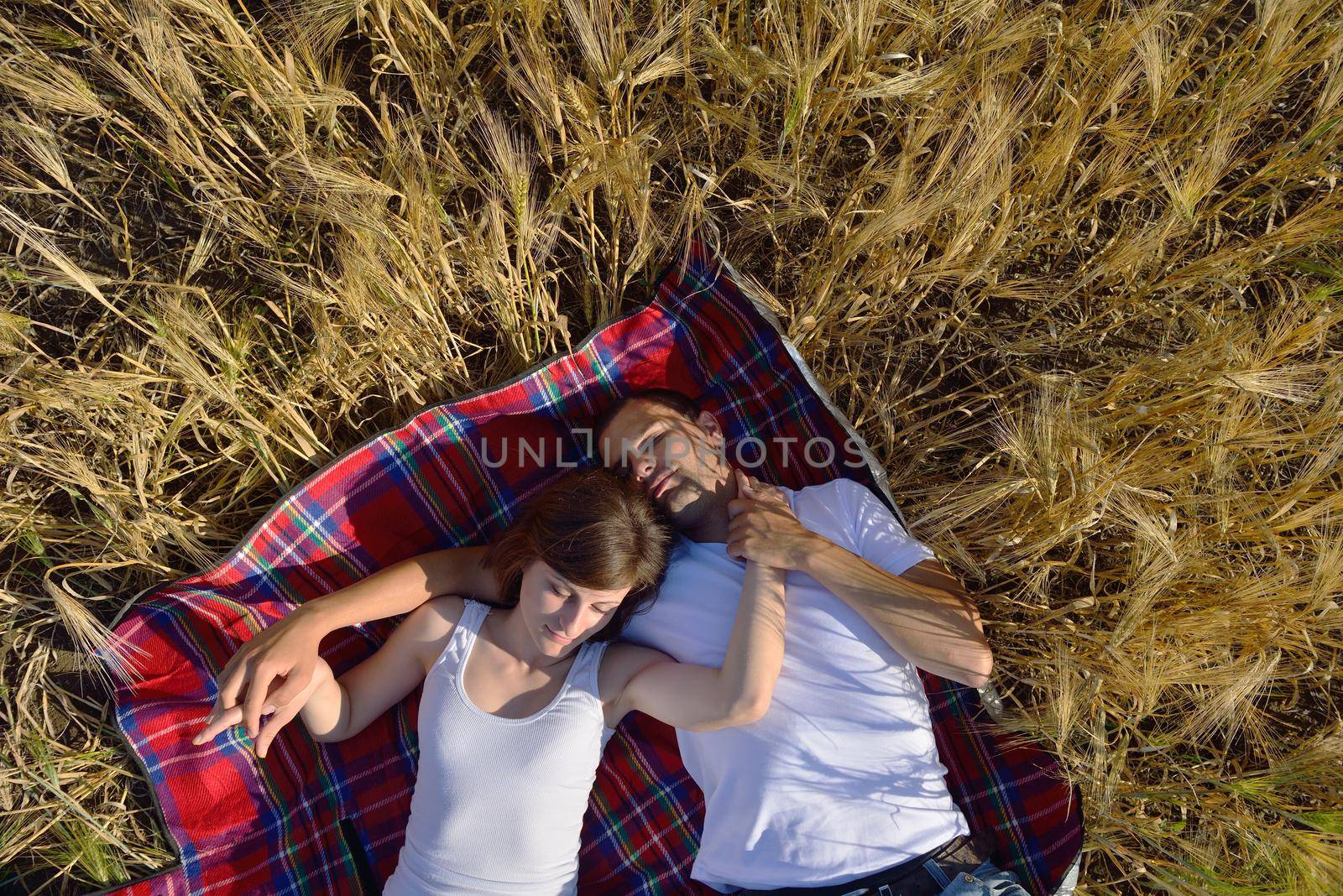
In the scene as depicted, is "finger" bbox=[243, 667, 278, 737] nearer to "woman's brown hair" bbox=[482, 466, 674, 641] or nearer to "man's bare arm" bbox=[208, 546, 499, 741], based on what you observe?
"man's bare arm" bbox=[208, 546, 499, 741]

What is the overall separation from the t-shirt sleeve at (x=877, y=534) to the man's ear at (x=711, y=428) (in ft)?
1.38

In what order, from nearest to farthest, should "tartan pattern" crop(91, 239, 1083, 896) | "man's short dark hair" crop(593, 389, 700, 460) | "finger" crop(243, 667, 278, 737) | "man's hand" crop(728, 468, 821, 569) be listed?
"finger" crop(243, 667, 278, 737) < "man's hand" crop(728, 468, 821, 569) < "tartan pattern" crop(91, 239, 1083, 896) < "man's short dark hair" crop(593, 389, 700, 460)

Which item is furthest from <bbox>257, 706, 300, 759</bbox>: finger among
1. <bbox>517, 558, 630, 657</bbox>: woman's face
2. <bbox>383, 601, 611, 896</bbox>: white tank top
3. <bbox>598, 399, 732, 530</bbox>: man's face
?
<bbox>598, 399, 732, 530</bbox>: man's face

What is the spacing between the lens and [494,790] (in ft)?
7.50

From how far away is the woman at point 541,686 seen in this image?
7.38 feet

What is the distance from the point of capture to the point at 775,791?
2.29m

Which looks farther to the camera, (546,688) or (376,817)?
(376,817)

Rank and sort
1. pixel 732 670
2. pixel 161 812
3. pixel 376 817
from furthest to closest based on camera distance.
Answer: pixel 376 817 < pixel 161 812 < pixel 732 670

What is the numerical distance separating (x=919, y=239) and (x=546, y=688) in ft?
6.02

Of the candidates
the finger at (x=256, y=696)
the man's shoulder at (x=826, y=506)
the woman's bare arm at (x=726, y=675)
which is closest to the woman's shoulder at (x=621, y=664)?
the woman's bare arm at (x=726, y=675)

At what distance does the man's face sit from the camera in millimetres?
2422

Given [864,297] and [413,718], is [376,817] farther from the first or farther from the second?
[864,297]

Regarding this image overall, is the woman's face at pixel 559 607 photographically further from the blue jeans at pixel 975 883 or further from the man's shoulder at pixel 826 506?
the blue jeans at pixel 975 883

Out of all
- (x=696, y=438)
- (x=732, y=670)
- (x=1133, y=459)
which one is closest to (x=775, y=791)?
(x=732, y=670)
